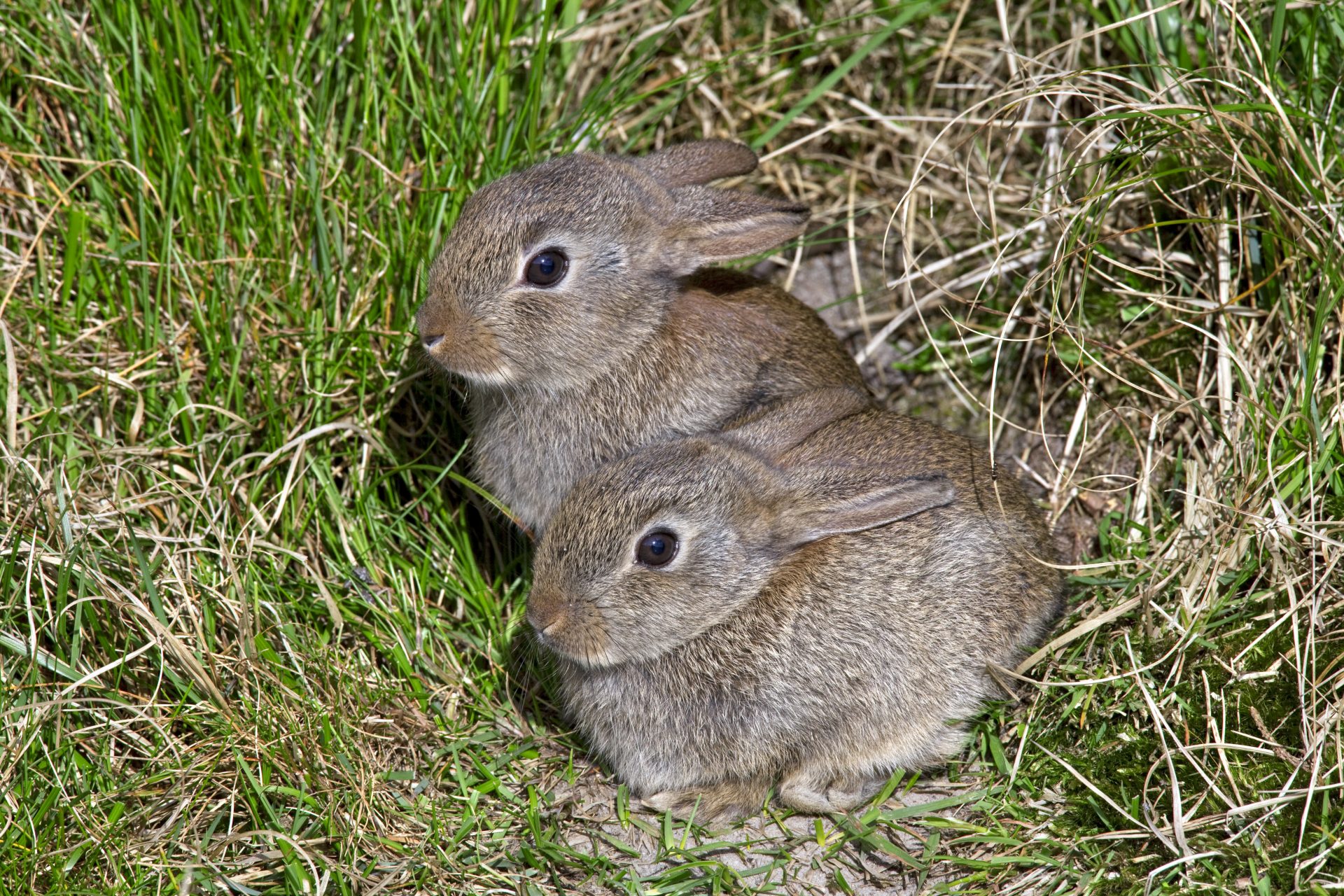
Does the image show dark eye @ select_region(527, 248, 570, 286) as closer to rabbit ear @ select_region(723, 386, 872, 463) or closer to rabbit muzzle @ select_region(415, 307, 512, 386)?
rabbit muzzle @ select_region(415, 307, 512, 386)

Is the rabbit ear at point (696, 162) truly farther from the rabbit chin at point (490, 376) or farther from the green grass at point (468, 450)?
the rabbit chin at point (490, 376)

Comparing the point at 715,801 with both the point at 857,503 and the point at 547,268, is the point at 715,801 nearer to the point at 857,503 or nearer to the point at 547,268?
the point at 857,503

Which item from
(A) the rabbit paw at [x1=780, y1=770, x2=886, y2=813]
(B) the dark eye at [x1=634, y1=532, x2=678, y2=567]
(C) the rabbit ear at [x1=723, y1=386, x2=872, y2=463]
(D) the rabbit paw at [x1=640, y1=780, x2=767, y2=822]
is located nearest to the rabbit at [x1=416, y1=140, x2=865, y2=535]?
(C) the rabbit ear at [x1=723, y1=386, x2=872, y2=463]

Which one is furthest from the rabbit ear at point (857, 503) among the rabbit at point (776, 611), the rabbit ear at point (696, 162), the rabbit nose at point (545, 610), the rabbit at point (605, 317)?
the rabbit ear at point (696, 162)

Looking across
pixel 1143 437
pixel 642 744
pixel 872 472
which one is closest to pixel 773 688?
pixel 642 744

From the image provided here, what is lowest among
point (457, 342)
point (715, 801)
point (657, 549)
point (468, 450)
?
point (715, 801)

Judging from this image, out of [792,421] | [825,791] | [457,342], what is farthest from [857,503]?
[457,342]
